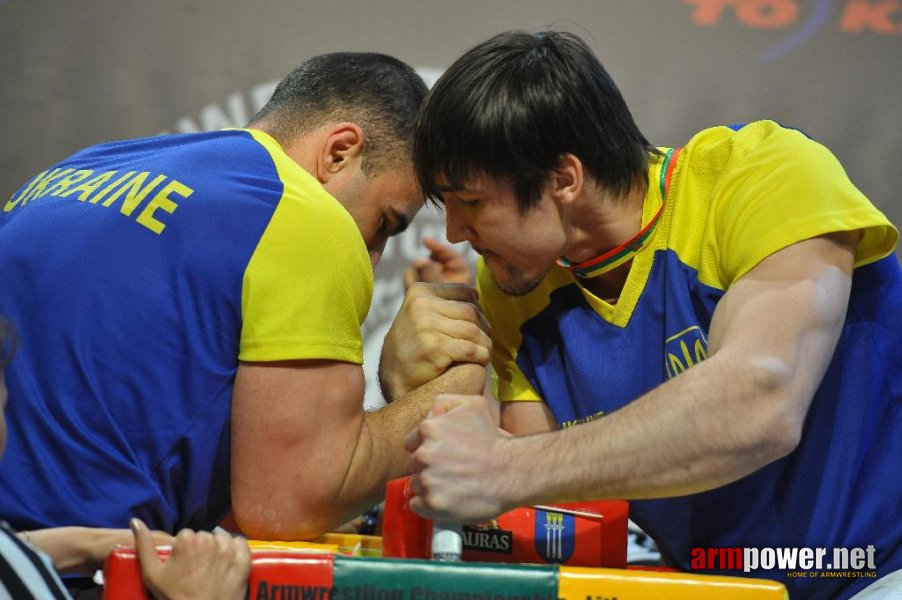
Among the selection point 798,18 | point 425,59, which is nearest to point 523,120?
point 425,59

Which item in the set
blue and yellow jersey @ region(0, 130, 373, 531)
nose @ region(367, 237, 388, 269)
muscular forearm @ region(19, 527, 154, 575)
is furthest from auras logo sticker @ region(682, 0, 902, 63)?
muscular forearm @ region(19, 527, 154, 575)

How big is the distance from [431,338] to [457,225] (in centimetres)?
18

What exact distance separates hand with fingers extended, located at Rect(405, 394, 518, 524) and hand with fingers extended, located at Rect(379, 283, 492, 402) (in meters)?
0.38

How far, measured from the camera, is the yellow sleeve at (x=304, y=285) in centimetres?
123

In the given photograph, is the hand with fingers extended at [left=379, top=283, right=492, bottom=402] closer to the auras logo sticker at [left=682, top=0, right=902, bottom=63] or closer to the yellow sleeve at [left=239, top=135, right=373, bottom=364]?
the yellow sleeve at [left=239, top=135, right=373, bottom=364]

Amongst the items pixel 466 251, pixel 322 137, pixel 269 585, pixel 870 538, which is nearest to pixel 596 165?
pixel 322 137

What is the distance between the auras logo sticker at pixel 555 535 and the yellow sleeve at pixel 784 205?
360mm

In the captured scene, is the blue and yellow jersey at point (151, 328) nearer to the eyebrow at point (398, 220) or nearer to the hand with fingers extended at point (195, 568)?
the hand with fingers extended at point (195, 568)

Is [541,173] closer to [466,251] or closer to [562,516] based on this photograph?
[562,516]

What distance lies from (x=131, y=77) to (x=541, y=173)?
5.96ft

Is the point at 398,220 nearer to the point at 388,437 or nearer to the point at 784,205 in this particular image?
the point at 388,437

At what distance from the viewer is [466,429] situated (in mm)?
1094

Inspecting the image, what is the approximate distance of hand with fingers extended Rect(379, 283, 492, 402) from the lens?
4.93 ft

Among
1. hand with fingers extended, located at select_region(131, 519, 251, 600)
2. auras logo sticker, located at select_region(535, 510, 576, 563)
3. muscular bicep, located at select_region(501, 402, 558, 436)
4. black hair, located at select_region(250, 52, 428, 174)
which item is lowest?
auras logo sticker, located at select_region(535, 510, 576, 563)
